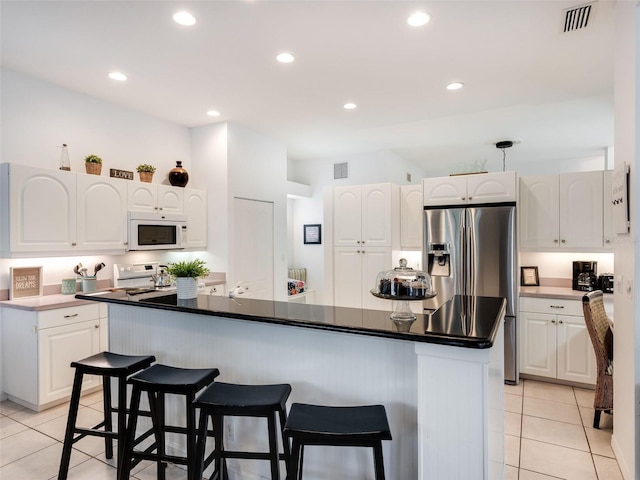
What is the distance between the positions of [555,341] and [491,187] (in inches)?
64.8

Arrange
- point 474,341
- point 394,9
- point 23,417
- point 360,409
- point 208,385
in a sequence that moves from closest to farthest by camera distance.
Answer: point 474,341
point 360,409
point 208,385
point 394,9
point 23,417

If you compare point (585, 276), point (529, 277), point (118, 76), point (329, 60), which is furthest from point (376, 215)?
point (118, 76)

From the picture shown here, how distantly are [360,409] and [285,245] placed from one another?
406 centimetres

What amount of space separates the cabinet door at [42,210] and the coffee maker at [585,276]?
200 inches

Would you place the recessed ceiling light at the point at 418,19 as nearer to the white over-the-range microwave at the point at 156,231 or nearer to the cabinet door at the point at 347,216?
the cabinet door at the point at 347,216

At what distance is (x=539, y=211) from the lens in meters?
3.89

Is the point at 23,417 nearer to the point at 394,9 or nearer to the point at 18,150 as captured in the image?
the point at 18,150

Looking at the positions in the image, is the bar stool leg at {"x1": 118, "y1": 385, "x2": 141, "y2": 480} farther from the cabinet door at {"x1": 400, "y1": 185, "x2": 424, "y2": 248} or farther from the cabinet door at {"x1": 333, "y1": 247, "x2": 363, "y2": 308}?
the cabinet door at {"x1": 400, "y1": 185, "x2": 424, "y2": 248}

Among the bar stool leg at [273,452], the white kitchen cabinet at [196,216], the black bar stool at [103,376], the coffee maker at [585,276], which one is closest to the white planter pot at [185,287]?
the black bar stool at [103,376]

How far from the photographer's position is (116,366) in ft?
6.73

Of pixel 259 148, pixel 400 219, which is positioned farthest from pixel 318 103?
pixel 400 219

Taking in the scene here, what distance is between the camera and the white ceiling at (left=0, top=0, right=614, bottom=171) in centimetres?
237

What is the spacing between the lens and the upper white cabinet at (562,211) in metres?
3.68

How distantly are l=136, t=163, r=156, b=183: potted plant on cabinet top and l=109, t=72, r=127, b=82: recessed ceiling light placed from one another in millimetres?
955
